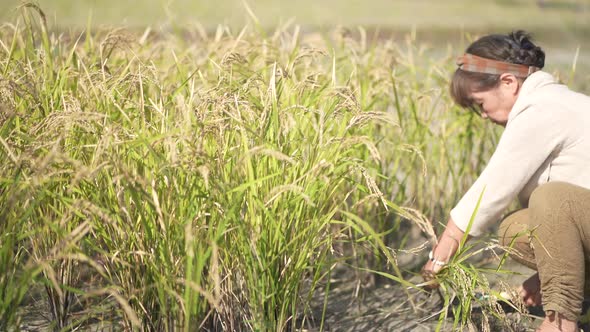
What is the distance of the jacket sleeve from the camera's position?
6.15 ft

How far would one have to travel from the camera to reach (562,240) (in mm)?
1825

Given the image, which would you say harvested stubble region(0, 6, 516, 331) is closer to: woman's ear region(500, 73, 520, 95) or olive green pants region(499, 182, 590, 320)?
olive green pants region(499, 182, 590, 320)

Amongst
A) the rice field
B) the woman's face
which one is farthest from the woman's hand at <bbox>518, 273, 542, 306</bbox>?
the woman's face

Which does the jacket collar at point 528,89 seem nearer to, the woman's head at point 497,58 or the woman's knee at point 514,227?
the woman's head at point 497,58

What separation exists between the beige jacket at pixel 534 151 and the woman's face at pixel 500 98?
0.30ft

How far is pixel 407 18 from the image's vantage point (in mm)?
9680

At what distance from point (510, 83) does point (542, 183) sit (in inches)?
12.4

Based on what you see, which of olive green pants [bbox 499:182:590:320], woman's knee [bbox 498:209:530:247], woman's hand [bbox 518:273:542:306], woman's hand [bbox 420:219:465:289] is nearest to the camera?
olive green pants [bbox 499:182:590:320]

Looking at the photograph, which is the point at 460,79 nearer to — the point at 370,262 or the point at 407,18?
the point at 370,262

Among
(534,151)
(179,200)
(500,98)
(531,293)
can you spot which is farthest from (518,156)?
(179,200)

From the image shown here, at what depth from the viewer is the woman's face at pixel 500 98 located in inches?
81.0

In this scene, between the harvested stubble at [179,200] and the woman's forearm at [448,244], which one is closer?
the harvested stubble at [179,200]

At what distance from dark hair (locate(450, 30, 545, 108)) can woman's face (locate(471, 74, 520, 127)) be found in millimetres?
17

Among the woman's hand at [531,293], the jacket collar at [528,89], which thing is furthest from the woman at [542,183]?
the woman's hand at [531,293]
